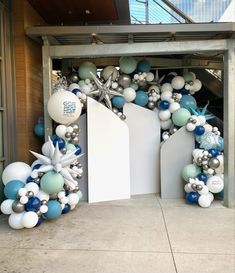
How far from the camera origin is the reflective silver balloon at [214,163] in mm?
4746

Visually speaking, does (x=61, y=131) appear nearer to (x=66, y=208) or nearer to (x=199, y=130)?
(x=66, y=208)

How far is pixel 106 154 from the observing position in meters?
5.09

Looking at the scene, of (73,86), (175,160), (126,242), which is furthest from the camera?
(175,160)

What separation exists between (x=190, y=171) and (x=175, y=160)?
1.58ft

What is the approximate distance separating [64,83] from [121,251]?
3293mm

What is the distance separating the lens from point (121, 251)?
310 cm

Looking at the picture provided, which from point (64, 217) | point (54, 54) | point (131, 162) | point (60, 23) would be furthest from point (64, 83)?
point (64, 217)

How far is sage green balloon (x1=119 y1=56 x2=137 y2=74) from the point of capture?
213 inches

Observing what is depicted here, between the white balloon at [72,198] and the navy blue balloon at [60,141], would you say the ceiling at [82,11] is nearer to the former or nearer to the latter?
the navy blue balloon at [60,141]

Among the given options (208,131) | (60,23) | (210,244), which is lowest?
(210,244)

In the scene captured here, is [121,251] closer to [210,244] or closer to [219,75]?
[210,244]

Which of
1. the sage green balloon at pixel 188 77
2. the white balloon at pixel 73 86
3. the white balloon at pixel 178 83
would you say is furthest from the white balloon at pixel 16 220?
the sage green balloon at pixel 188 77

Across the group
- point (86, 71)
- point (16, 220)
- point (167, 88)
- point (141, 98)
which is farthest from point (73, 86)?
point (16, 220)

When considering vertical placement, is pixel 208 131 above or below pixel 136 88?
below
